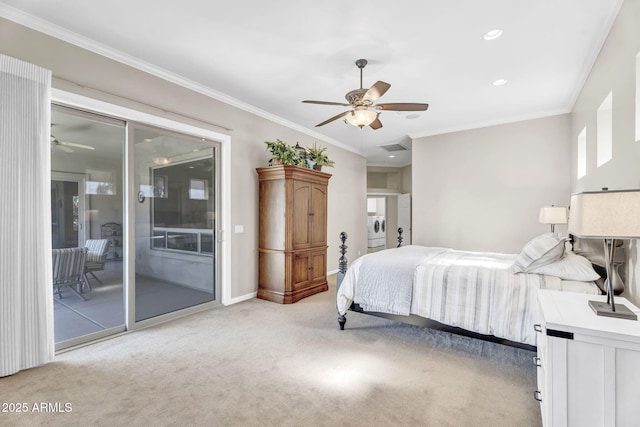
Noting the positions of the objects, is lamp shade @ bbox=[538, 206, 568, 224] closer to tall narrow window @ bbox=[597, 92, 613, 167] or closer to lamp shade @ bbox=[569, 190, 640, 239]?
tall narrow window @ bbox=[597, 92, 613, 167]

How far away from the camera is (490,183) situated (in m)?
5.17

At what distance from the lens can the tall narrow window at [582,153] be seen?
3.69 meters

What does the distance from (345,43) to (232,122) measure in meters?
2.08

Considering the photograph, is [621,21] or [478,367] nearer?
[621,21]

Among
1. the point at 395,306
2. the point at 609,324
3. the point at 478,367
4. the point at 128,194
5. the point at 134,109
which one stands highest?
the point at 134,109

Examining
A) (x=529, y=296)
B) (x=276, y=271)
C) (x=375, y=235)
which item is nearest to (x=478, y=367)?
(x=529, y=296)

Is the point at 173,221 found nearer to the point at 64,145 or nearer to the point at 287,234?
the point at 64,145

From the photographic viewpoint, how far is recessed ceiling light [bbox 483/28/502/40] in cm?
267

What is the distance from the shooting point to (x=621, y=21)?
7.63 feet

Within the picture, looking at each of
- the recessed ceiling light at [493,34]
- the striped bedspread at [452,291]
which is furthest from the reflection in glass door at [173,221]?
the recessed ceiling light at [493,34]

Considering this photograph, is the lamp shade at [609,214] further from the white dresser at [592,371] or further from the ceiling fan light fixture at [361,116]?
the ceiling fan light fixture at [361,116]

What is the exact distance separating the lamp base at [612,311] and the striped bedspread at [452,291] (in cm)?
81

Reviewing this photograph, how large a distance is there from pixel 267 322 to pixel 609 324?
3008 millimetres

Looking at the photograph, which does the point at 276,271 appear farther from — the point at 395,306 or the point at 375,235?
the point at 375,235
